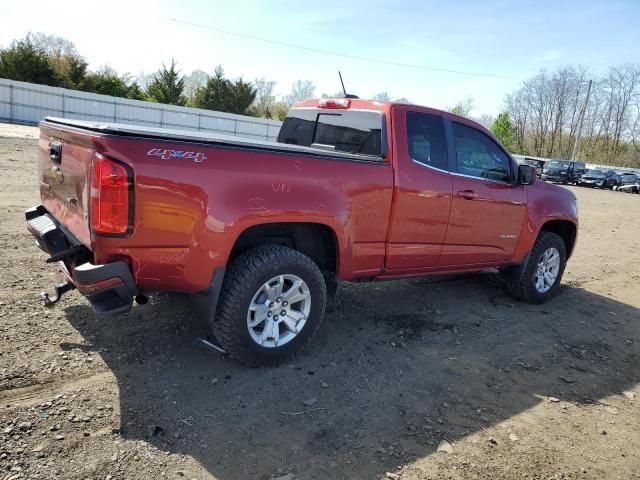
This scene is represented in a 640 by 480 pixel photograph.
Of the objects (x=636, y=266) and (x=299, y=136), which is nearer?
(x=299, y=136)

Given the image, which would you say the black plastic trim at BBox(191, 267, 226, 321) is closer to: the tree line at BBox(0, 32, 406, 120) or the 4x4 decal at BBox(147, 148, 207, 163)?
the 4x4 decal at BBox(147, 148, 207, 163)

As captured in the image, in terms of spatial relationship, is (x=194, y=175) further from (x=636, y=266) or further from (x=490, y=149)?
(x=636, y=266)

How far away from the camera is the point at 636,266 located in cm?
856

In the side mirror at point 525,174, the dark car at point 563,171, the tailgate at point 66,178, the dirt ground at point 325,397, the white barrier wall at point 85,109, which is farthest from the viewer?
the dark car at point 563,171

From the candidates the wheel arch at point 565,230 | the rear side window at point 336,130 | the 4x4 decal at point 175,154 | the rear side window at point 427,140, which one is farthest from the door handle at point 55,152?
the wheel arch at point 565,230

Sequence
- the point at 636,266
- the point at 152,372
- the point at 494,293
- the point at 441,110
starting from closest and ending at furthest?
the point at 152,372 → the point at 441,110 → the point at 494,293 → the point at 636,266

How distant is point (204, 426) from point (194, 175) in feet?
4.84

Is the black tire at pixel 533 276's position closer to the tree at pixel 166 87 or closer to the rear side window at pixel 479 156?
the rear side window at pixel 479 156

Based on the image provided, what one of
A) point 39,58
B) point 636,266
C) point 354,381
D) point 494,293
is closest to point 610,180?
point 636,266

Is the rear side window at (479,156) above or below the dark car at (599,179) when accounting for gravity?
above

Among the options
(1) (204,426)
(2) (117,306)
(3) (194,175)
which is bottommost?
(1) (204,426)

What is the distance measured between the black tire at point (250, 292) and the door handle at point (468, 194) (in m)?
1.76

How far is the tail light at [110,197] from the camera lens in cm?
281

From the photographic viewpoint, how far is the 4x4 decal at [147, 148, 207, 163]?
288 cm
